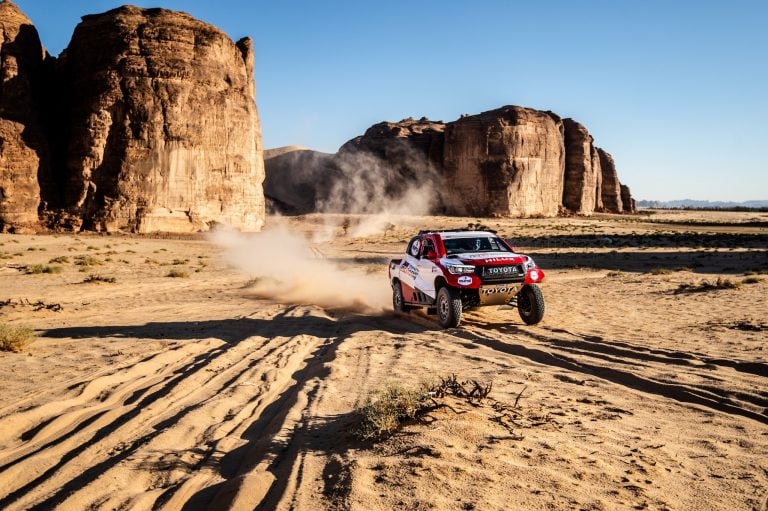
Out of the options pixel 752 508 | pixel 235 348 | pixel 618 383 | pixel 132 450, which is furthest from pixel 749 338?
pixel 132 450

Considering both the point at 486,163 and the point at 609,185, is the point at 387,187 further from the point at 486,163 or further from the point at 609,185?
the point at 609,185

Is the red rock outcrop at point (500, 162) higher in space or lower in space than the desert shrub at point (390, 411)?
→ higher

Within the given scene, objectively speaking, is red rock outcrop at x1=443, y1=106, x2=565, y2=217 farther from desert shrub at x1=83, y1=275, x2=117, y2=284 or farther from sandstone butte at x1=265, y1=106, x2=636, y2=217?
desert shrub at x1=83, y1=275, x2=117, y2=284

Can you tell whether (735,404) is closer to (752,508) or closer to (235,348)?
(752,508)

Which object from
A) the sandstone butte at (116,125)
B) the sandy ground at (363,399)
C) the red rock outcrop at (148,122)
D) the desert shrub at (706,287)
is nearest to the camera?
the sandy ground at (363,399)

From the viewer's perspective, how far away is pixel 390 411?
5070 mm

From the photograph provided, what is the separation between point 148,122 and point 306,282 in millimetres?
29514

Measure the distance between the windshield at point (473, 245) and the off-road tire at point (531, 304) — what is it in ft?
3.92

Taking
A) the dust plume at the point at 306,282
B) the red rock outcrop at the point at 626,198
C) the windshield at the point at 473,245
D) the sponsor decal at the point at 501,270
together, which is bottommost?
the dust plume at the point at 306,282

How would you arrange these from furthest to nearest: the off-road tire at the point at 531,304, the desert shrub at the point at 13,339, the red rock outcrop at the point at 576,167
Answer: the red rock outcrop at the point at 576,167 → the off-road tire at the point at 531,304 → the desert shrub at the point at 13,339

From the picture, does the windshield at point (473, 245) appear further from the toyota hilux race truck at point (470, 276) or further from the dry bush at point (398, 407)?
the dry bush at point (398, 407)

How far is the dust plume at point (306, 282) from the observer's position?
16188 millimetres

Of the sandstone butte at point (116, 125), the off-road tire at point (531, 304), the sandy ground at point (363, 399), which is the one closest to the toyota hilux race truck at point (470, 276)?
the off-road tire at point (531, 304)

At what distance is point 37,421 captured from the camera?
568 cm
